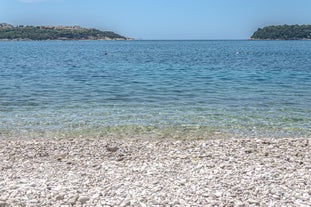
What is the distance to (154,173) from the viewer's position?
1023cm

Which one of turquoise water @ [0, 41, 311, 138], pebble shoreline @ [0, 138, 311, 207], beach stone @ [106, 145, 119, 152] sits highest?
pebble shoreline @ [0, 138, 311, 207]

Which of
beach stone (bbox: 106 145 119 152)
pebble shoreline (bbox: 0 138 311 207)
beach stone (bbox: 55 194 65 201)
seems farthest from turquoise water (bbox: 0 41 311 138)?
beach stone (bbox: 55 194 65 201)

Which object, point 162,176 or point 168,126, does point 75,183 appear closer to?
point 162,176

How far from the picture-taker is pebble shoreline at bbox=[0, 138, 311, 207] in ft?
27.9

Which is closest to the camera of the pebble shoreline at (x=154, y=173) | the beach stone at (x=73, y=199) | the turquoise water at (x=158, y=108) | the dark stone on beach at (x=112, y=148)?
the beach stone at (x=73, y=199)

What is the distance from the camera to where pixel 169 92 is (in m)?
26.7

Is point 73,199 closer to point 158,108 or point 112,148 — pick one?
point 112,148

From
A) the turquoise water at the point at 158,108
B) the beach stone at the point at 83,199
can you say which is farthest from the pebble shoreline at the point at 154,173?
the turquoise water at the point at 158,108

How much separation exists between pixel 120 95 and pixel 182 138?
1059cm

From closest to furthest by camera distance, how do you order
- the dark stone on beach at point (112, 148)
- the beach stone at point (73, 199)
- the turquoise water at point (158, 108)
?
the beach stone at point (73, 199) → the dark stone on beach at point (112, 148) → the turquoise water at point (158, 108)

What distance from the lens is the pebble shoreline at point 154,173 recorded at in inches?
335

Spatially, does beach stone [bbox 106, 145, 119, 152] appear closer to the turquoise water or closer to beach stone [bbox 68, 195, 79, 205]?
the turquoise water

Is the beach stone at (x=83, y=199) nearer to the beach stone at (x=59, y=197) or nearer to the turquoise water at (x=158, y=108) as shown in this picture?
the beach stone at (x=59, y=197)

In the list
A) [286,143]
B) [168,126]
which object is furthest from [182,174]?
[168,126]
